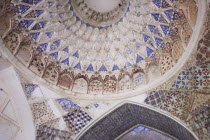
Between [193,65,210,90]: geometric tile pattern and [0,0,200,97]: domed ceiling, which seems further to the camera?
[0,0,200,97]: domed ceiling

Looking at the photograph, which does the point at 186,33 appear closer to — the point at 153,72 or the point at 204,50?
the point at 204,50

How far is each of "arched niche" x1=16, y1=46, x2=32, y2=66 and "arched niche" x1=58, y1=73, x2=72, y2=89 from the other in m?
1.51

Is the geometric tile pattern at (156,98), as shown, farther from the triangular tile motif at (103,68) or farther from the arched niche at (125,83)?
the triangular tile motif at (103,68)

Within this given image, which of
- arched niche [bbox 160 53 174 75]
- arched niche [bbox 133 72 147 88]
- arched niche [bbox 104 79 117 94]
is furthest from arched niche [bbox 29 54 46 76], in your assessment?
arched niche [bbox 160 53 174 75]

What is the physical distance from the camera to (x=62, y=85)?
898 cm

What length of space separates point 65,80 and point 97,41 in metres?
2.27

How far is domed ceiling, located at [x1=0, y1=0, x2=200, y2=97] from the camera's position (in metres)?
7.91

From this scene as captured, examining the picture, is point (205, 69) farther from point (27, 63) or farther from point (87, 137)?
point (27, 63)

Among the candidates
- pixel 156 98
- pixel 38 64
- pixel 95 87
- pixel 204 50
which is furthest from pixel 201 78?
pixel 38 64

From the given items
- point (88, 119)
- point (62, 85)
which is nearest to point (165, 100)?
point (88, 119)

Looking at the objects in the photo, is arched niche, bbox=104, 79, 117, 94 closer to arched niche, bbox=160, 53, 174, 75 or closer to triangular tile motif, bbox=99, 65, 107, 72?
triangular tile motif, bbox=99, 65, 107, 72

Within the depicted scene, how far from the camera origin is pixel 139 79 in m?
8.93

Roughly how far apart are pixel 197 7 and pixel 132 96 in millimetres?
4086

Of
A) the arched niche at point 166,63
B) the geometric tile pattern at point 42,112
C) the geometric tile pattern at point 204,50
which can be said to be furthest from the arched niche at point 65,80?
the geometric tile pattern at point 204,50
